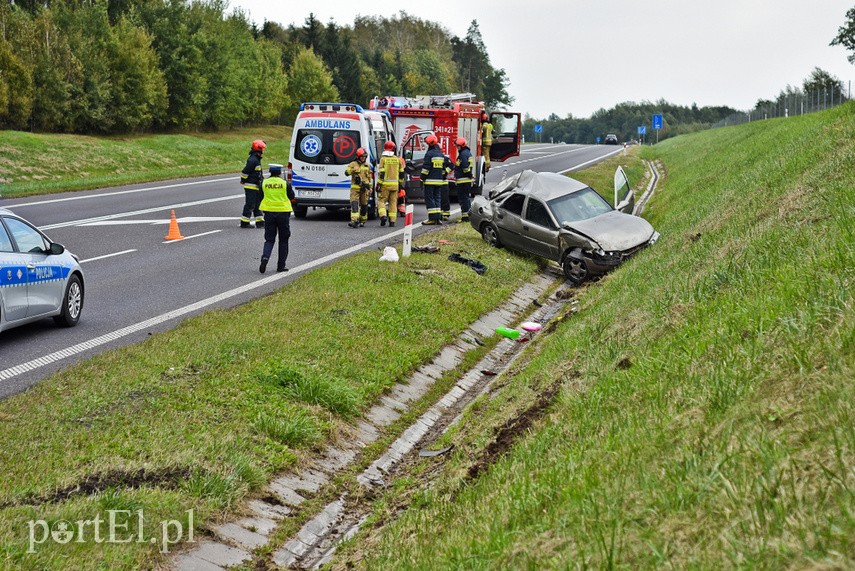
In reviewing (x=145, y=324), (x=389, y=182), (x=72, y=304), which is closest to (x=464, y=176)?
(x=389, y=182)

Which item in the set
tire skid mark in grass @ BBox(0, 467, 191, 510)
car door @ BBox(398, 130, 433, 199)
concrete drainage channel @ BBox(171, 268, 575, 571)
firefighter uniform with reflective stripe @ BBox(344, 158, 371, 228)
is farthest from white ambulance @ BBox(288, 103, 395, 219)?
tire skid mark in grass @ BBox(0, 467, 191, 510)

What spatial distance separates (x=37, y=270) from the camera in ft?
35.9

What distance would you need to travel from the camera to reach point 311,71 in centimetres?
7681

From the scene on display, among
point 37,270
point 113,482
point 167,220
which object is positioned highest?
point 37,270

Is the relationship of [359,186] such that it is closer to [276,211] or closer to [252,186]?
[252,186]

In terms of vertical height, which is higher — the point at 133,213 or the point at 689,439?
the point at 689,439

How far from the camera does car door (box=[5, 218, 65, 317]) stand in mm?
10766

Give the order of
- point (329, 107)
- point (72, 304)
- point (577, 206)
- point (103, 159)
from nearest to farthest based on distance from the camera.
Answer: point (72, 304)
point (577, 206)
point (329, 107)
point (103, 159)

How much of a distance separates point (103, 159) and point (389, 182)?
80.2ft

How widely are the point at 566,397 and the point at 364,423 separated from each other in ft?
8.00

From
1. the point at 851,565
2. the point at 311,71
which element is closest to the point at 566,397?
the point at 851,565

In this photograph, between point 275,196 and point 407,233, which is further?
point 407,233

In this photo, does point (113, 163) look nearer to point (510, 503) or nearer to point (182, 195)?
point (182, 195)

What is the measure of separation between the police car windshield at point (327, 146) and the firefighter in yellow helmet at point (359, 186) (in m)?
0.63
